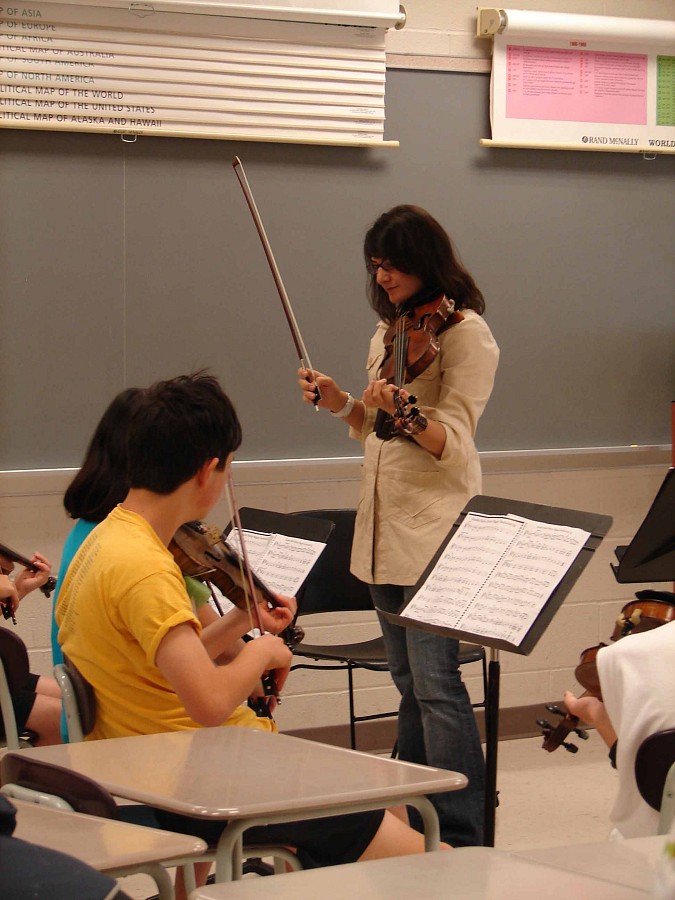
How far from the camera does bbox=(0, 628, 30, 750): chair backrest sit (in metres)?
2.20

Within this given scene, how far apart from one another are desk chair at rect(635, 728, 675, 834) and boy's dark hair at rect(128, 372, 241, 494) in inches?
31.1

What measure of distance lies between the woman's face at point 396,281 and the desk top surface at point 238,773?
1.31m

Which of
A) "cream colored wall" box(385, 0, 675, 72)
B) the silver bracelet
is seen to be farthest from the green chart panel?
the silver bracelet

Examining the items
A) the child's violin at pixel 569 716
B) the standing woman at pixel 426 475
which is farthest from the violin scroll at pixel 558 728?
the standing woman at pixel 426 475

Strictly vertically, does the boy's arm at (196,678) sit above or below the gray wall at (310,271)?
below

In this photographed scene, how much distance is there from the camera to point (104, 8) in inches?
120

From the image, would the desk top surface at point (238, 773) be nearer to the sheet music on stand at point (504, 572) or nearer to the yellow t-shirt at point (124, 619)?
the yellow t-shirt at point (124, 619)

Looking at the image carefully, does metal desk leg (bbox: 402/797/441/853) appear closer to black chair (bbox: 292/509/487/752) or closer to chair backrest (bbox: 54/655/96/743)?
chair backrest (bbox: 54/655/96/743)

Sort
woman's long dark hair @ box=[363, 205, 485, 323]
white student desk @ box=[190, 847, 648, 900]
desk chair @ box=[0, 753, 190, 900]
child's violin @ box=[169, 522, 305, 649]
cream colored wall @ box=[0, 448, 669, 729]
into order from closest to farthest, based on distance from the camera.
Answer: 1. white student desk @ box=[190, 847, 648, 900]
2. desk chair @ box=[0, 753, 190, 900]
3. child's violin @ box=[169, 522, 305, 649]
4. woman's long dark hair @ box=[363, 205, 485, 323]
5. cream colored wall @ box=[0, 448, 669, 729]

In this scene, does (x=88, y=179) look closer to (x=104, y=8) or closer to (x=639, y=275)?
(x=104, y=8)

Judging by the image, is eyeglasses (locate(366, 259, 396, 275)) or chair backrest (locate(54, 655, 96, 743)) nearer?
chair backrest (locate(54, 655, 96, 743))

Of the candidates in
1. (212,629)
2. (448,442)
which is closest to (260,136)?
(448,442)

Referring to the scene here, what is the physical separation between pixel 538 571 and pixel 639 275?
2053 millimetres

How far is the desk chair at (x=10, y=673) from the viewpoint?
2203 millimetres
